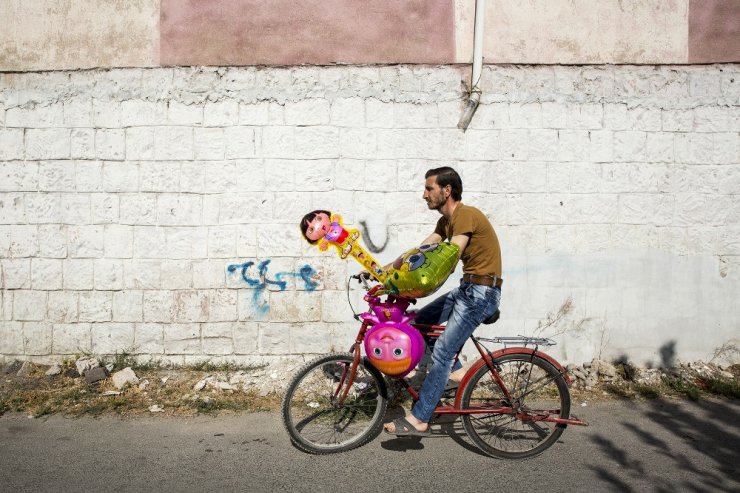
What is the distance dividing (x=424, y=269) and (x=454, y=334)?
557 millimetres

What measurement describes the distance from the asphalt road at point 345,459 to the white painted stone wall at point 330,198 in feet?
3.84

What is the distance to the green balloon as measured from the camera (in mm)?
3502

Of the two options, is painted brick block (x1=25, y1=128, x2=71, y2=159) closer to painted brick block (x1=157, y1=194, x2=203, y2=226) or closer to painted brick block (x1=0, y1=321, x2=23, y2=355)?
painted brick block (x1=157, y1=194, x2=203, y2=226)

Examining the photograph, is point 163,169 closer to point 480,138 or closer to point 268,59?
point 268,59

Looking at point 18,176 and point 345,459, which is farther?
point 18,176

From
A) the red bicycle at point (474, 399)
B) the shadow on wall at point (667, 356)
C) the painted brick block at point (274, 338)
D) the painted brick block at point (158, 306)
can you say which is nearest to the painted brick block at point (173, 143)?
the painted brick block at point (158, 306)

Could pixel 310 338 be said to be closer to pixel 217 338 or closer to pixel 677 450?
pixel 217 338

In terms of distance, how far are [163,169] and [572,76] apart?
161 inches

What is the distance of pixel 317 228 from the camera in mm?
3738

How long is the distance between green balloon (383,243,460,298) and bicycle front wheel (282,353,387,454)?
0.64 m

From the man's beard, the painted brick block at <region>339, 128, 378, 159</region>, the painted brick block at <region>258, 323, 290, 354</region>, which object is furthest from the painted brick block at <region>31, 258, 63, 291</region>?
the man's beard

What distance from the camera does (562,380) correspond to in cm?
391

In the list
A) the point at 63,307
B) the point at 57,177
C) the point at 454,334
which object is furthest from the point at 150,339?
the point at 454,334

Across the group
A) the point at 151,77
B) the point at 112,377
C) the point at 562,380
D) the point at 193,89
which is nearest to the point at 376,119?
the point at 193,89
